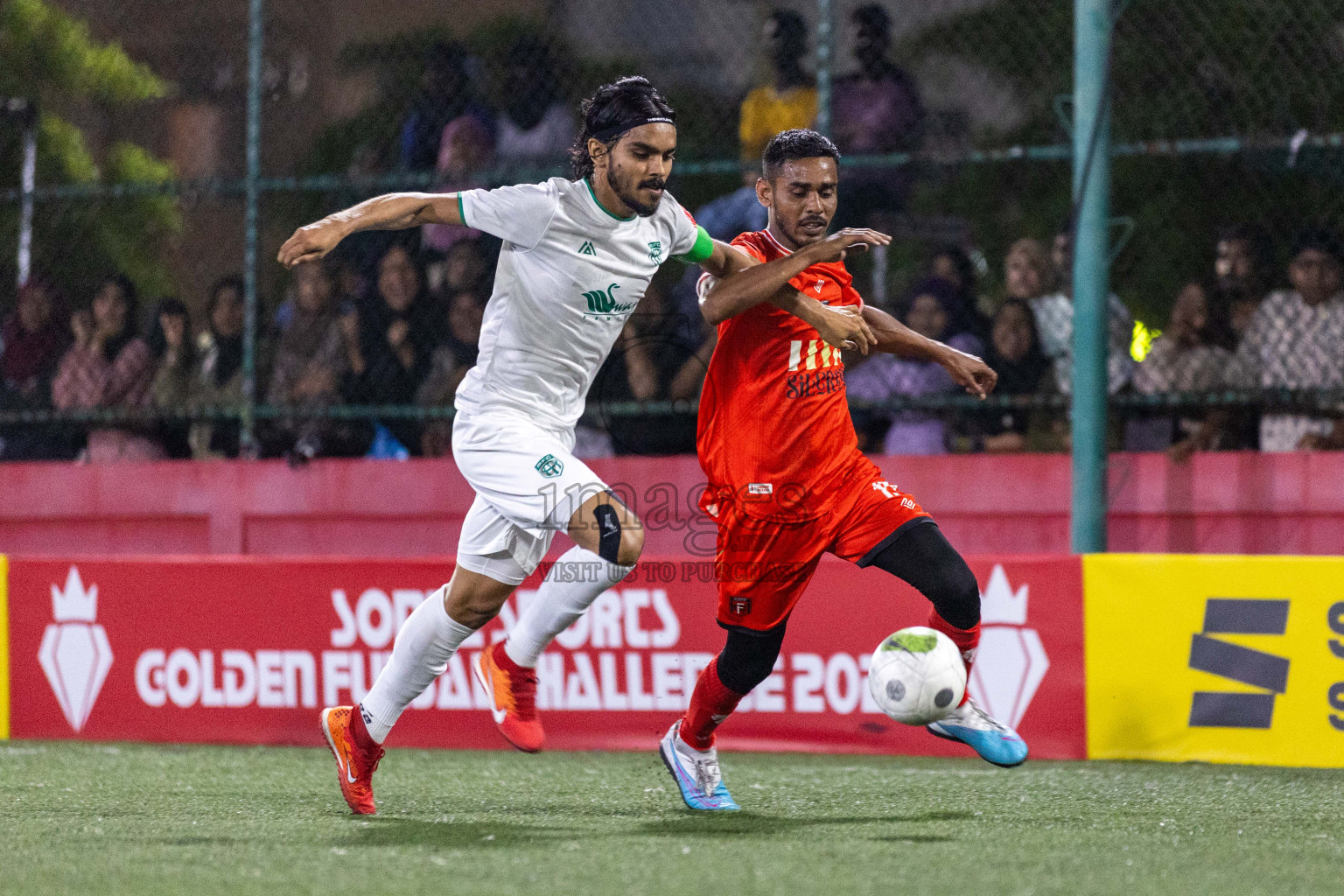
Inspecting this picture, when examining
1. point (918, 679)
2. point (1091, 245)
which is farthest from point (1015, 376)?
point (918, 679)

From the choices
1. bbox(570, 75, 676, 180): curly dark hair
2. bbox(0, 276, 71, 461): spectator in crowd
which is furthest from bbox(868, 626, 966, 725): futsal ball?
bbox(0, 276, 71, 461): spectator in crowd

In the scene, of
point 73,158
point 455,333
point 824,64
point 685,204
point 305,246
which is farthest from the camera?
point 73,158

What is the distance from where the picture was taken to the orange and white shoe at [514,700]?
16.6 ft

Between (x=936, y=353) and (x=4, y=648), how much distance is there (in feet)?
15.4

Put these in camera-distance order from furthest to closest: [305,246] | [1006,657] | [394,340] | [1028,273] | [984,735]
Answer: [394,340], [1028,273], [1006,657], [984,735], [305,246]

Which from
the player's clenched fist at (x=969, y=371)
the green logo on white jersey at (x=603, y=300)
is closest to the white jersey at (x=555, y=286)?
the green logo on white jersey at (x=603, y=300)

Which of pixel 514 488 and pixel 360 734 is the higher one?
pixel 514 488

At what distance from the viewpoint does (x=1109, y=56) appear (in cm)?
716

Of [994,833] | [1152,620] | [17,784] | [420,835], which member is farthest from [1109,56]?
[17,784]

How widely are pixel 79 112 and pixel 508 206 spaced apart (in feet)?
21.1

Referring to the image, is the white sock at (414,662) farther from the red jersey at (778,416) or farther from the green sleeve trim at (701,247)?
the green sleeve trim at (701,247)

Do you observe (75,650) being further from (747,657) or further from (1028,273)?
(1028,273)

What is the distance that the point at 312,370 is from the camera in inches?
339

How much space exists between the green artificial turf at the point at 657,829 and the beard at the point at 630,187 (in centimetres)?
181
